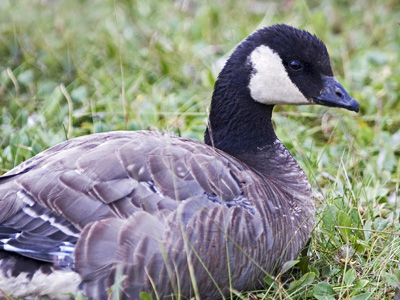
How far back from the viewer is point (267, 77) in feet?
12.0

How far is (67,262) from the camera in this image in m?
2.88

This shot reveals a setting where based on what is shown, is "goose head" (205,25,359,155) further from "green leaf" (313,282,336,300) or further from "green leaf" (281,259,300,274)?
"green leaf" (313,282,336,300)

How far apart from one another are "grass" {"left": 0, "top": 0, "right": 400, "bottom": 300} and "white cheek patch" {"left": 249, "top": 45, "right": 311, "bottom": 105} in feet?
1.58

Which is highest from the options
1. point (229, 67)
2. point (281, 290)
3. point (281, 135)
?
point (229, 67)

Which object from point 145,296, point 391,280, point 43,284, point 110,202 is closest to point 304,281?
point 391,280

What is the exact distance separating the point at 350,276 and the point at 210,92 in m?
2.56

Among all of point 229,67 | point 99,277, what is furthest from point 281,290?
point 229,67

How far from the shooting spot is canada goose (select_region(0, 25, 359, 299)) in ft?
9.45

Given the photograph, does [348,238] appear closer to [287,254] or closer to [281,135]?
[287,254]

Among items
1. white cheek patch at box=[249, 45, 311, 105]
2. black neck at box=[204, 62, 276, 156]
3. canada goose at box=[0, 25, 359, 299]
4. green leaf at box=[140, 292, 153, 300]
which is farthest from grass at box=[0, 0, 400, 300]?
green leaf at box=[140, 292, 153, 300]

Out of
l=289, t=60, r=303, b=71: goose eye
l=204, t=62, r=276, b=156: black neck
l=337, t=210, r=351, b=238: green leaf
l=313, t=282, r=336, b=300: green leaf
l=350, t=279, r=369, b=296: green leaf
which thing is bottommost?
l=313, t=282, r=336, b=300: green leaf

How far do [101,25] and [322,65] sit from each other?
3181mm

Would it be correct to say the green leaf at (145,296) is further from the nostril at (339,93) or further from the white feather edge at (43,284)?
the nostril at (339,93)

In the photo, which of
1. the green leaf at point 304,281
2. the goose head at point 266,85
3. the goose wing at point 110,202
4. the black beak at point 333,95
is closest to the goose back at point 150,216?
the goose wing at point 110,202
